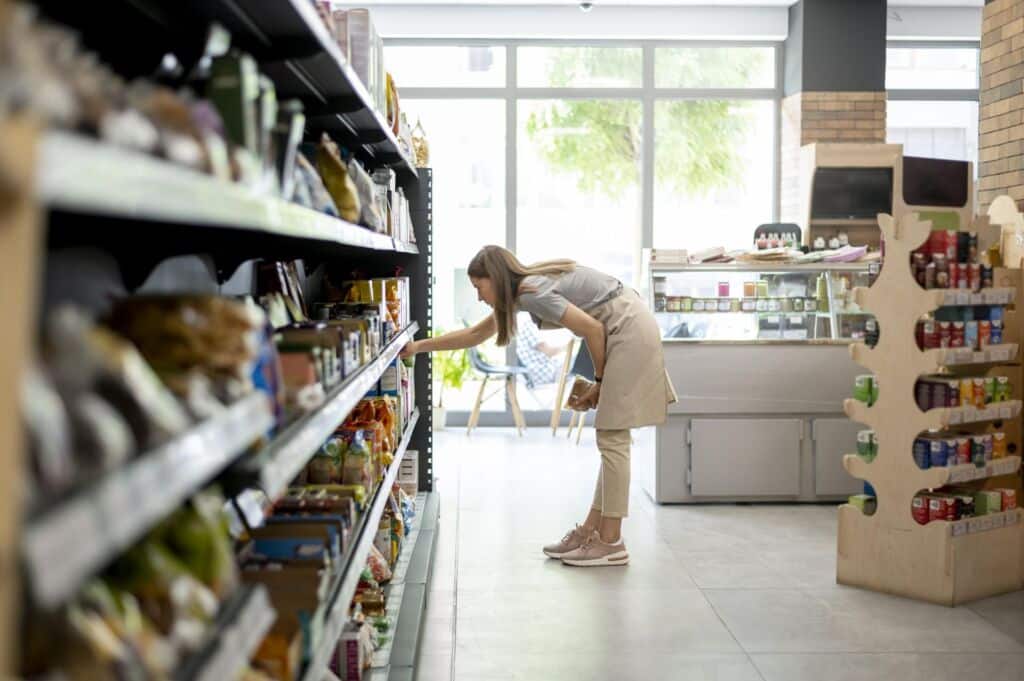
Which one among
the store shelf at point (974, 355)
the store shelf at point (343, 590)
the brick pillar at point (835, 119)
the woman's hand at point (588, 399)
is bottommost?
the store shelf at point (343, 590)

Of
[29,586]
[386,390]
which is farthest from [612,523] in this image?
[29,586]

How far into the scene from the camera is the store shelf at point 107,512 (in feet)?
2.69

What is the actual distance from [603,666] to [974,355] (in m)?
2.07

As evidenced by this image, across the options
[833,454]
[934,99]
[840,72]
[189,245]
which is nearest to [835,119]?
[840,72]

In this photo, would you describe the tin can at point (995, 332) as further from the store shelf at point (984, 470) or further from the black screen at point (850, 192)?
the black screen at point (850, 192)

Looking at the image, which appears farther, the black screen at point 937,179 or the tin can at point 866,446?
the black screen at point 937,179

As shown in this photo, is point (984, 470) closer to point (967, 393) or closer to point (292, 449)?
point (967, 393)

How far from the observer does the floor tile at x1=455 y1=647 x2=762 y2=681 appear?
11.7 feet

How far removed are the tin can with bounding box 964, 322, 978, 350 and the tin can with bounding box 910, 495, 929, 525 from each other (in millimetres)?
658

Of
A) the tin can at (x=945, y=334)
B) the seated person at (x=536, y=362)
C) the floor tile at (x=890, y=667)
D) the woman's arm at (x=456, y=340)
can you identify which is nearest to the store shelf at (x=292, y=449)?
the floor tile at (x=890, y=667)

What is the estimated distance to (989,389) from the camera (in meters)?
4.67

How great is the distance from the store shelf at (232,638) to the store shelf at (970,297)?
11.6 feet

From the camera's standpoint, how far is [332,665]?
2980 millimetres

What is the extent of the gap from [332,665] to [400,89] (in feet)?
25.4
